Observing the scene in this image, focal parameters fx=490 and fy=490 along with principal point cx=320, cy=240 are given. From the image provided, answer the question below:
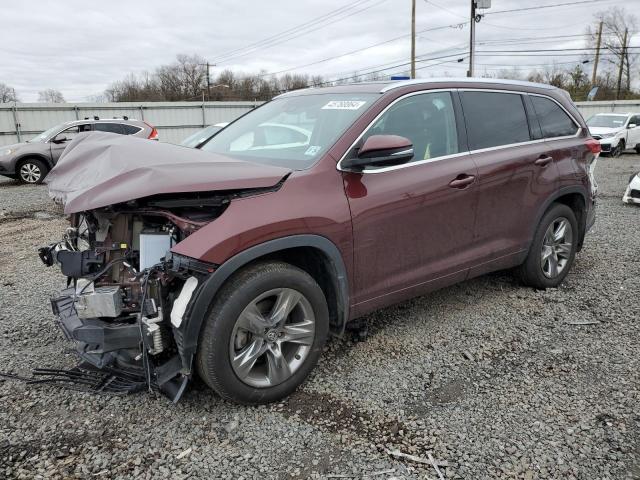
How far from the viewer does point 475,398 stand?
2.92 metres

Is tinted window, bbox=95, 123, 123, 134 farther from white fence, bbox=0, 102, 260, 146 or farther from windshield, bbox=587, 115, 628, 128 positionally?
windshield, bbox=587, 115, 628, 128

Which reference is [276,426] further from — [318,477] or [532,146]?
[532,146]

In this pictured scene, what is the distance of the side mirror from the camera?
2844 millimetres

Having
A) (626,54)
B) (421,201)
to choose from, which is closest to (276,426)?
(421,201)

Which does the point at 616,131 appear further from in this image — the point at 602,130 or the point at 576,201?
the point at 576,201

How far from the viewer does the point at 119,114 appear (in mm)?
21141

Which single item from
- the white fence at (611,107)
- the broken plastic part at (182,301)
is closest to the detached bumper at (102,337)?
the broken plastic part at (182,301)

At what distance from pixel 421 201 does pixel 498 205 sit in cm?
91

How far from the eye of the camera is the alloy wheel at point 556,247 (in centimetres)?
445

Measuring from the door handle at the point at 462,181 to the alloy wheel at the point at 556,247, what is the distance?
1.26 metres

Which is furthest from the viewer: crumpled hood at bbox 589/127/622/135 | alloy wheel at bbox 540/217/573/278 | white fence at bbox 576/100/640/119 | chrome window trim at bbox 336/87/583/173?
white fence at bbox 576/100/640/119

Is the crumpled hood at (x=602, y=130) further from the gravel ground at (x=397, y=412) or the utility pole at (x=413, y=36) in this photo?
the gravel ground at (x=397, y=412)

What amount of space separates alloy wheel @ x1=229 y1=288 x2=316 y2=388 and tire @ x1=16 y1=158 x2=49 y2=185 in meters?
12.0

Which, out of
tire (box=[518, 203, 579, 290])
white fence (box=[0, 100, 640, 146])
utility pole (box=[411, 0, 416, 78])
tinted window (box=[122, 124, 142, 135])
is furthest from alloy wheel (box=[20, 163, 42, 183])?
utility pole (box=[411, 0, 416, 78])
